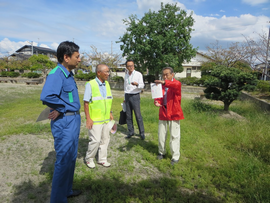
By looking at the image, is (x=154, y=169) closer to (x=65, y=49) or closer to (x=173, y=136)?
(x=173, y=136)

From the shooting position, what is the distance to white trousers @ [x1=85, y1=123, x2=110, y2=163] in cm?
295

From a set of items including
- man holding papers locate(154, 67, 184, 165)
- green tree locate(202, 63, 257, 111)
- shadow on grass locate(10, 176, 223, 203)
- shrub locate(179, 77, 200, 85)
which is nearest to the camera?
shadow on grass locate(10, 176, 223, 203)

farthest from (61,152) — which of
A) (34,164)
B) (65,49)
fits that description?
(34,164)

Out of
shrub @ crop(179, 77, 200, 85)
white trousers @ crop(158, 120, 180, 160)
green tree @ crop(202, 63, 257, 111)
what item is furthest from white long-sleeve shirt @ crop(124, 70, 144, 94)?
shrub @ crop(179, 77, 200, 85)

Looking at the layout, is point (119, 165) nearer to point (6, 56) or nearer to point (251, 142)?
point (251, 142)

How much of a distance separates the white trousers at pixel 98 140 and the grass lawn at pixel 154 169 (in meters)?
0.25

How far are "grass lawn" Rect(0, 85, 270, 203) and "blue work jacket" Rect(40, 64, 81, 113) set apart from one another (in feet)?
4.22

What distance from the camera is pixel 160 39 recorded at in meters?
15.2

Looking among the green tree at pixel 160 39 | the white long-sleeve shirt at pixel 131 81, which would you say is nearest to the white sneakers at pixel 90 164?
the white long-sleeve shirt at pixel 131 81

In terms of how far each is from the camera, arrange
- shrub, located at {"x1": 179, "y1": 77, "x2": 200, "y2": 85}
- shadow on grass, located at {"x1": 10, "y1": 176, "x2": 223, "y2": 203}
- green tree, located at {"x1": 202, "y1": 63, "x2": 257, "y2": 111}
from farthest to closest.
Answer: shrub, located at {"x1": 179, "y1": 77, "x2": 200, "y2": 85} → green tree, located at {"x1": 202, "y1": 63, "x2": 257, "y2": 111} → shadow on grass, located at {"x1": 10, "y1": 176, "x2": 223, "y2": 203}

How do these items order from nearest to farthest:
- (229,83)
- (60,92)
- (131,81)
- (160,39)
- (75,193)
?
(60,92), (75,193), (131,81), (229,83), (160,39)

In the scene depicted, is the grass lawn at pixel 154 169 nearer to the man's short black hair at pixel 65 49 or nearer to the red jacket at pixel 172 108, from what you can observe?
the red jacket at pixel 172 108

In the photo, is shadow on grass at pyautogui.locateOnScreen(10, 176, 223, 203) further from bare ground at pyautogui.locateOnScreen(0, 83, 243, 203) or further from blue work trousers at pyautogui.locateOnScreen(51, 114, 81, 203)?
blue work trousers at pyautogui.locateOnScreen(51, 114, 81, 203)

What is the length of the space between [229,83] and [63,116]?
21.0 ft
